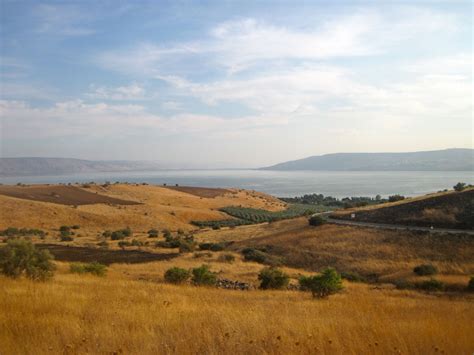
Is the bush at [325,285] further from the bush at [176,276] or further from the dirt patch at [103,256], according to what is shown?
the dirt patch at [103,256]

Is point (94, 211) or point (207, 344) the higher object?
point (207, 344)

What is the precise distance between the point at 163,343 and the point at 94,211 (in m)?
62.0

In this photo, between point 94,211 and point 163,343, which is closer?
point 163,343

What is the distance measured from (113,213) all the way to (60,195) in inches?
766

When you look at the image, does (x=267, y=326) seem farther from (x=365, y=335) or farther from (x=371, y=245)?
(x=371, y=245)

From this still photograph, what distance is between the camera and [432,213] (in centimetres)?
3606

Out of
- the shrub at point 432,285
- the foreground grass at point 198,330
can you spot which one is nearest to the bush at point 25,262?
the foreground grass at point 198,330

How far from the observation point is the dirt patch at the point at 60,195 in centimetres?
6942

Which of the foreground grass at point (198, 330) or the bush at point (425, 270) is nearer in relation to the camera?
the foreground grass at point (198, 330)

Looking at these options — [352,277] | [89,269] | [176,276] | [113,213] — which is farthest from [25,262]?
[113,213]

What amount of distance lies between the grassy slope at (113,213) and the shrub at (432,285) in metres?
43.6

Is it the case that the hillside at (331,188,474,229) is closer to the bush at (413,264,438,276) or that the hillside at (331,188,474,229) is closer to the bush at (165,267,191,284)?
the bush at (413,264,438,276)

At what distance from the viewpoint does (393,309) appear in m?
9.55

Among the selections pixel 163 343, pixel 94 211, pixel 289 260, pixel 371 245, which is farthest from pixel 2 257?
pixel 94 211
